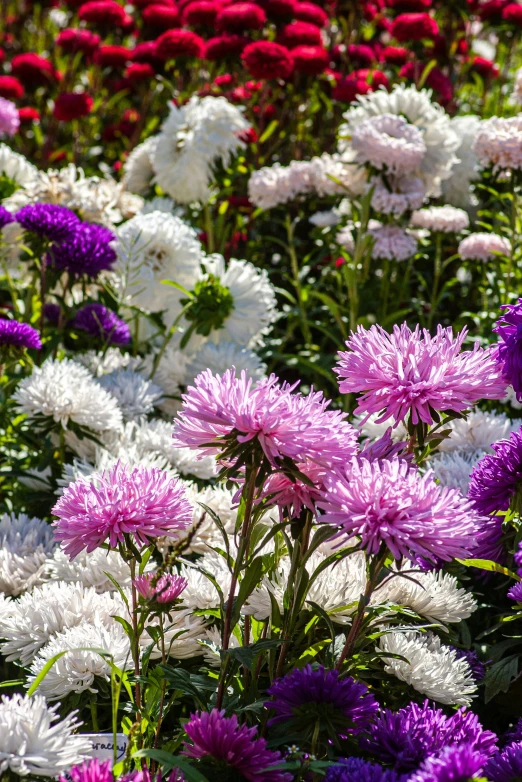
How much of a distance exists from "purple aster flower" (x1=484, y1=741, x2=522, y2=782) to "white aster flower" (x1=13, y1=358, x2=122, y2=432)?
49.0 inches

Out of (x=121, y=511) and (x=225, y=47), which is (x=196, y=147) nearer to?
(x=225, y=47)

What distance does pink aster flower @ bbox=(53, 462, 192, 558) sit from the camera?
1.18 m

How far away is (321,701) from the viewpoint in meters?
1.18

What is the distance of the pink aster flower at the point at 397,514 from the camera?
3.34 ft

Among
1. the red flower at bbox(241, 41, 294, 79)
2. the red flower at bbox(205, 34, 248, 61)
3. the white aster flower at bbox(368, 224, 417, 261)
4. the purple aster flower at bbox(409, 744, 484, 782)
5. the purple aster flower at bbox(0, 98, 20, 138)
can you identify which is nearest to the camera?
the purple aster flower at bbox(409, 744, 484, 782)

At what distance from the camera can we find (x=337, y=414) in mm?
1176

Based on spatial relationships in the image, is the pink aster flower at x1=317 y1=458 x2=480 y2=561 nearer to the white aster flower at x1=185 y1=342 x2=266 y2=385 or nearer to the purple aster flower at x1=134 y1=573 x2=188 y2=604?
the purple aster flower at x1=134 y1=573 x2=188 y2=604

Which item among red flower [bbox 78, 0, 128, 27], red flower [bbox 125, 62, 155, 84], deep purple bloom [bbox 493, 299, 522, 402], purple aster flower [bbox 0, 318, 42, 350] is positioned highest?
red flower [bbox 78, 0, 128, 27]

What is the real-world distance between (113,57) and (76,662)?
12.6 feet

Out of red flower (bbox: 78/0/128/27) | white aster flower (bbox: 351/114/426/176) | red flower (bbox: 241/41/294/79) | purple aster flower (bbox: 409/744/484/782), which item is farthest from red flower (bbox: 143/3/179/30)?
purple aster flower (bbox: 409/744/484/782)

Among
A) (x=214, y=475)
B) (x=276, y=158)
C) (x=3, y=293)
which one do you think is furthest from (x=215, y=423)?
(x=276, y=158)

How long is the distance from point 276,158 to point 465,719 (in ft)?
11.6

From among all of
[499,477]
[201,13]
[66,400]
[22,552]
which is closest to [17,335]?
[66,400]

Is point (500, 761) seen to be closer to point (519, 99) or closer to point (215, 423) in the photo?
point (215, 423)
